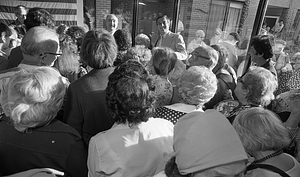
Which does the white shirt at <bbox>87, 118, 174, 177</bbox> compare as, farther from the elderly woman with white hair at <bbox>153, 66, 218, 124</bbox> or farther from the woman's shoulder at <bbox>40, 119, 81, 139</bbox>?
the elderly woman with white hair at <bbox>153, 66, 218, 124</bbox>

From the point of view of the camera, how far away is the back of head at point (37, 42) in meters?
1.65

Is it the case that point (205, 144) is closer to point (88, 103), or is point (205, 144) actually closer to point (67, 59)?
point (88, 103)

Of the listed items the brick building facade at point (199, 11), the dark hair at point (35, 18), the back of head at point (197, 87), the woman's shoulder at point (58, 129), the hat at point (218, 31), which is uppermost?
the brick building facade at point (199, 11)

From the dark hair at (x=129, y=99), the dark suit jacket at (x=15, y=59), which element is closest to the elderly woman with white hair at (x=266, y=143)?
the dark hair at (x=129, y=99)

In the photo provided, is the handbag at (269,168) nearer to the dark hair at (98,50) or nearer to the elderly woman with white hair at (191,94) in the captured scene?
the elderly woman with white hair at (191,94)

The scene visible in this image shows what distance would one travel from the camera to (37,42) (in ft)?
5.45

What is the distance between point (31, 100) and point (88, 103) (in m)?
0.46

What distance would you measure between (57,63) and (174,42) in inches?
90.7

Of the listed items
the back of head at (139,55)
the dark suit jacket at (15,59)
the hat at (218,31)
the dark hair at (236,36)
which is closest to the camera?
the dark suit jacket at (15,59)

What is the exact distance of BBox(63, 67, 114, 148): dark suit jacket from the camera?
57.5 inches

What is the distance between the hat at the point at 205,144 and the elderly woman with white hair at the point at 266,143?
28cm

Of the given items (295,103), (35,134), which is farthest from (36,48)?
(295,103)

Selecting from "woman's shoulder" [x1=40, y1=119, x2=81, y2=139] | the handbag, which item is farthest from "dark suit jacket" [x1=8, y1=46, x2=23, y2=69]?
the handbag

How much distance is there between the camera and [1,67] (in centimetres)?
210
